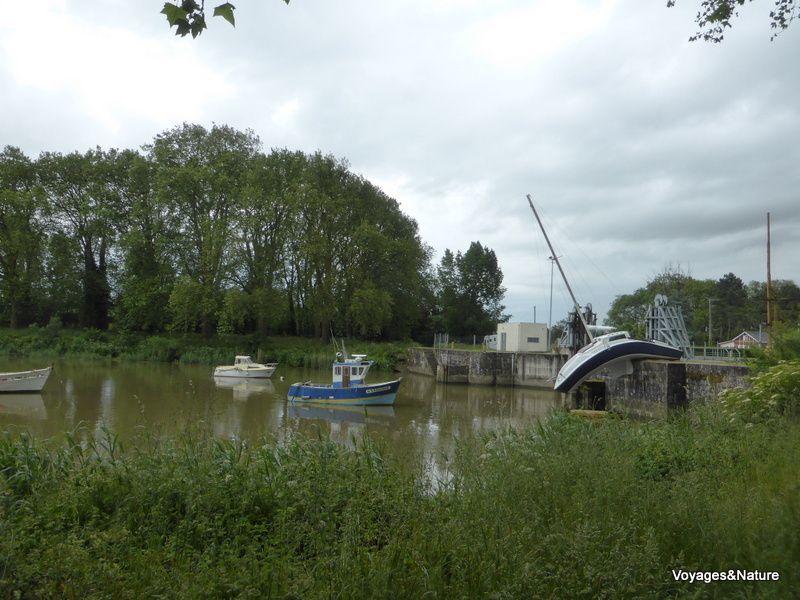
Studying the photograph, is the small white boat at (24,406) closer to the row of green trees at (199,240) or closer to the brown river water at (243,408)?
the brown river water at (243,408)

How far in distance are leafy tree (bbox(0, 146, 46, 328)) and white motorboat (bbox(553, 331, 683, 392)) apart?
37903mm

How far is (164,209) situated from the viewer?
41969 millimetres

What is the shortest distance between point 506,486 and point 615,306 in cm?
6956

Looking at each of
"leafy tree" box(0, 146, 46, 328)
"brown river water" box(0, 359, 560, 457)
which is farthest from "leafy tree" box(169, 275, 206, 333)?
"leafy tree" box(0, 146, 46, 328)

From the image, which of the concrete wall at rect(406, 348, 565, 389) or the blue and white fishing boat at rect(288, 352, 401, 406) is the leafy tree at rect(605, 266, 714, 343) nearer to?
→ the concrete wall at rect(406, 348, 565, 389)

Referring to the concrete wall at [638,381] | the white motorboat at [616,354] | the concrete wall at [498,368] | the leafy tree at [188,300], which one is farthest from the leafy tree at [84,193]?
the white motorboat at [616,354]

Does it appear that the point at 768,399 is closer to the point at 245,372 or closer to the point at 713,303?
the point at 245,372

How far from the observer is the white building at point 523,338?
3797cm

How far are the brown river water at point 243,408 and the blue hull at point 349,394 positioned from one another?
31 centimetres

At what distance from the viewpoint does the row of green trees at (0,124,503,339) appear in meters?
40.5

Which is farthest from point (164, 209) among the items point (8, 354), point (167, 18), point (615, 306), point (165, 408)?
point (615, 306)

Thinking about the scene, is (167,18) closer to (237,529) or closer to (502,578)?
(237,529)

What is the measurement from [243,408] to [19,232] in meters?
→ 29.7

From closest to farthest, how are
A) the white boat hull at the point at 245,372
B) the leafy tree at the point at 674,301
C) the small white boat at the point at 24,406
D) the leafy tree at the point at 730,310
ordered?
the small white boat at the point at 24,406
the white boat hull at the point at 245,372
the leafy tree at the point at 674,301
the leafy tree at the point at 730,310
